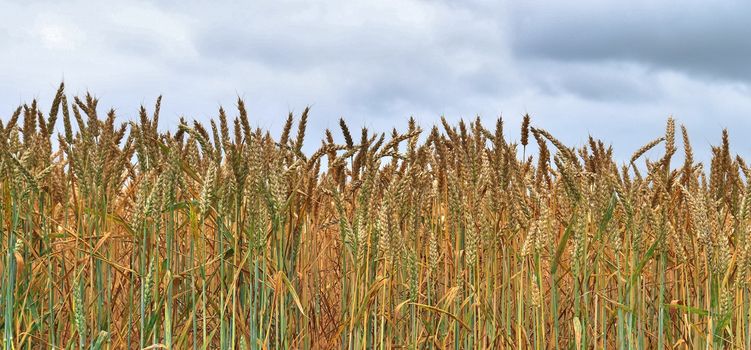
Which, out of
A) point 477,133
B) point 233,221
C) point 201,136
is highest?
point 477,133

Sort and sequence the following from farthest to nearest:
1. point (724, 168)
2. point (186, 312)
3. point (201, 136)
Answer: point (724, 168)
point (186, 312)
point (201, 136)

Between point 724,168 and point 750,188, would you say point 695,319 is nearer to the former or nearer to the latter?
point 724,168

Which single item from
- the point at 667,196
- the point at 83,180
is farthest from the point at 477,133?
the point at 83,180

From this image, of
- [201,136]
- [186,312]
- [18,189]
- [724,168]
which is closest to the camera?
[201,136]

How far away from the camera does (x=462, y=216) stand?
2.86 meters

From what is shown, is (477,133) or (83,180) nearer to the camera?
(83,180)

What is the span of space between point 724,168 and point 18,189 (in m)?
2.35

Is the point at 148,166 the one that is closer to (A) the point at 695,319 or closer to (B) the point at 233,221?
(B) the point at 233,221

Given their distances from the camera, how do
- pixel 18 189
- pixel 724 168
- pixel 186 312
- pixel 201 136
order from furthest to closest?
1. pixel 724 168
2. pixel 186 312
3. pixel 18 189
4. pixel 201 136

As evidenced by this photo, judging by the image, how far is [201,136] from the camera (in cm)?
241

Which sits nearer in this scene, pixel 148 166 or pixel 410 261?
A: pixel 410 261

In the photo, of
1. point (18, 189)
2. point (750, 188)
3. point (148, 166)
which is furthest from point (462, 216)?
point (18, 189)

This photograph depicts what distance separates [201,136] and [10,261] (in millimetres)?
769

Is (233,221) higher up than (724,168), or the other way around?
(724,168)
